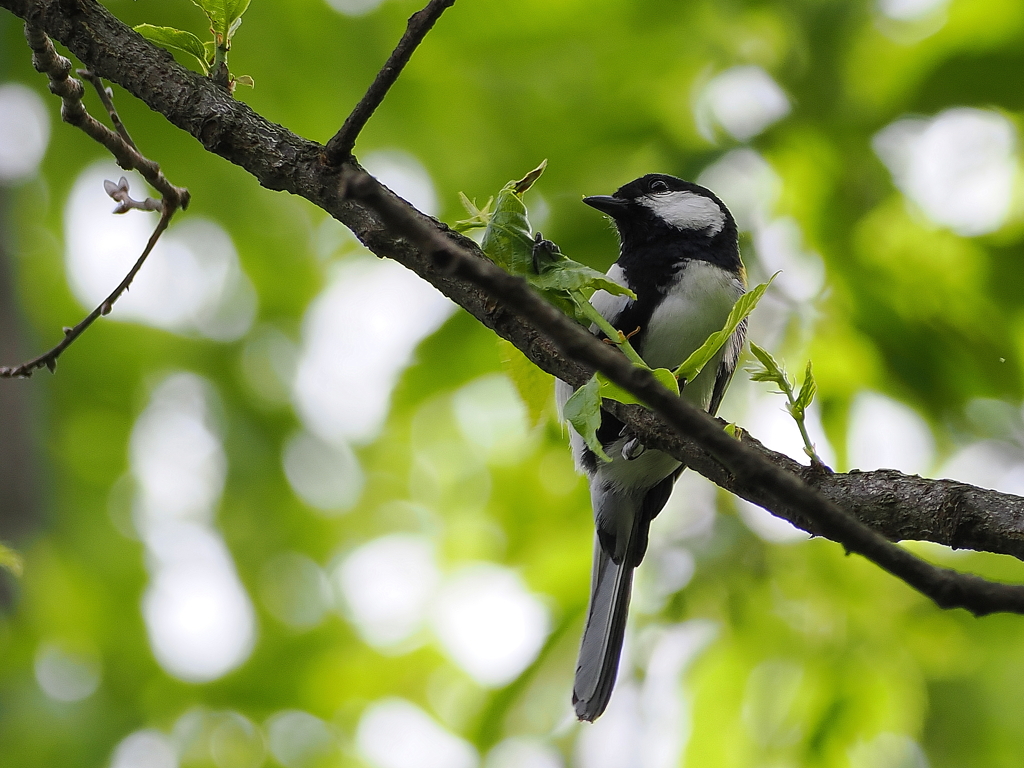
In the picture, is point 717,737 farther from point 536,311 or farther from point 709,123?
point 536,311

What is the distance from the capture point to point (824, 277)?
10.1 ft

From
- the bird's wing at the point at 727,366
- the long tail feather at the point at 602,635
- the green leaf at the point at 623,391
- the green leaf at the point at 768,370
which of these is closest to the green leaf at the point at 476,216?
the green leaf at the point at 623,391

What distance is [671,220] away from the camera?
12.1ft

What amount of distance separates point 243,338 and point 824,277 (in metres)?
3.27

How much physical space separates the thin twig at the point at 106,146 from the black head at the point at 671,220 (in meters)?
1.72

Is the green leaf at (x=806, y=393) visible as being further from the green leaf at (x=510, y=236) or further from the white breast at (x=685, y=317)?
the white breast at (x=685, y=317)

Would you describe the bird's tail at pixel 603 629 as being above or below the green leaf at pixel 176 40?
above

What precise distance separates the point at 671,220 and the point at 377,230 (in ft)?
7.21

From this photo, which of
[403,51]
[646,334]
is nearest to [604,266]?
[646,334]

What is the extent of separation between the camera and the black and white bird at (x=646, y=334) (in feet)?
10.7

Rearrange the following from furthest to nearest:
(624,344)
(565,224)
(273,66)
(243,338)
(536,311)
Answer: (243,338), (273,66), (565,224), (624,344), (536,311)

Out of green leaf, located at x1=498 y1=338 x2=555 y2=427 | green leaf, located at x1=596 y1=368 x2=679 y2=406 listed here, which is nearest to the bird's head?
green leaf, located at x1=498 y1=338 x2=555 y2=427

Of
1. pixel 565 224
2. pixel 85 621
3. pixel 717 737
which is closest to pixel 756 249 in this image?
pixel 565 224

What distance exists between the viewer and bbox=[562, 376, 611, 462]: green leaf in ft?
Answer: 4.86
